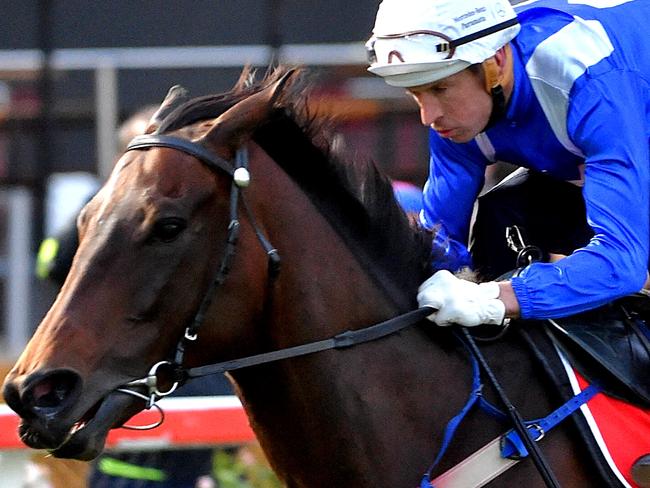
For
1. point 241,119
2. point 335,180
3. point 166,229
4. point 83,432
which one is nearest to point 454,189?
point 335,180

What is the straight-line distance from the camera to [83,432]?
266 centimetres

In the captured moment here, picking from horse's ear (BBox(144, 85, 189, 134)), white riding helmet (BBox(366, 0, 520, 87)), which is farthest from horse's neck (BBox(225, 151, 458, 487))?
white riding helmet (BBox(366, 0, 520, 87))

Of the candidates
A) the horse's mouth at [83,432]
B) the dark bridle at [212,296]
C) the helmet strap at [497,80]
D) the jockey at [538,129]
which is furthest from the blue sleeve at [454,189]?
the horse's mouth at [83,432]

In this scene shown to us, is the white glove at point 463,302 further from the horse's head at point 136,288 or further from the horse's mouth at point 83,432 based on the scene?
the horse's mouth at point 83,432

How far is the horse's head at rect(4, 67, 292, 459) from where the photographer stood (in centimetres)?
265

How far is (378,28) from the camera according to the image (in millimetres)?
3072

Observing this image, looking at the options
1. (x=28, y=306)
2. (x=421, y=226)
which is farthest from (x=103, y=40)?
(x=421, y=226)

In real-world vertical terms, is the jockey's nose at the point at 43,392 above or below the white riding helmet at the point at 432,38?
below

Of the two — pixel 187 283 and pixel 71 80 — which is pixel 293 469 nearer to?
pixel 187 283

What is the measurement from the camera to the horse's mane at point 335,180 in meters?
3.00

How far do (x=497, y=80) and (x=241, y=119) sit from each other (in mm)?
651

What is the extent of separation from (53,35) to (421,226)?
17.4 ft

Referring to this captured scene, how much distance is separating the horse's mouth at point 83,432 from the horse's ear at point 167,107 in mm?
636

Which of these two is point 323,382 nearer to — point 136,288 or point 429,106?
point 136,288
